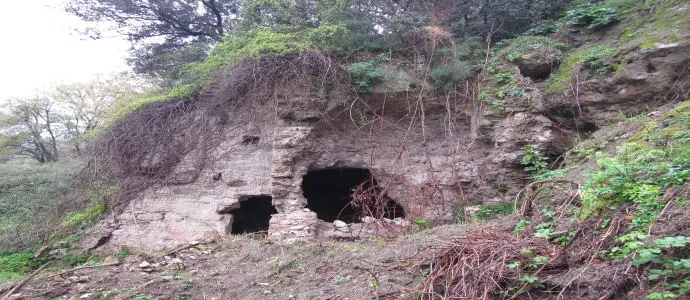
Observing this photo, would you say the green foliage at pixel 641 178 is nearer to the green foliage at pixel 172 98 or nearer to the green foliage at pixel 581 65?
the green foliage at pixel 581 65

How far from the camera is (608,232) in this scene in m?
3.15

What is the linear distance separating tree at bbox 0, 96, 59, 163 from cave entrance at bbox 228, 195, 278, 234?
15201mm

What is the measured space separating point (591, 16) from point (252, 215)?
976 cm

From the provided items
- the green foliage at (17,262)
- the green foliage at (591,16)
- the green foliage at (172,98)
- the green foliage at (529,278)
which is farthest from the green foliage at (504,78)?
the green foliage at (17,262)

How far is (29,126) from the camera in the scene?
1853 cm

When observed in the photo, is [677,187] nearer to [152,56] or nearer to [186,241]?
[186,241]

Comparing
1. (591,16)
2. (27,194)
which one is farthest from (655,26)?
(27,194)

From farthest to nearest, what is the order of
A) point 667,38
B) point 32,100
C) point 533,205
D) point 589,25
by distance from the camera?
1. point 32,100
2. point 589,25
3. point 667,38
4. point 533,205

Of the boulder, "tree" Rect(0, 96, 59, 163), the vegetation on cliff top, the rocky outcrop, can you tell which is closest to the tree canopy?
the vegetation on cliff top

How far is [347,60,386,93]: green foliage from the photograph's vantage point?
8.83 metres

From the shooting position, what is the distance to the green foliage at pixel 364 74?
348 inches

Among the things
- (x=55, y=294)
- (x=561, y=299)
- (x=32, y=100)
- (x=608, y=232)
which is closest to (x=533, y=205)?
(x=608, y=232)

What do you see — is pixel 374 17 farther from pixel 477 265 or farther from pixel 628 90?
pixel 477 265

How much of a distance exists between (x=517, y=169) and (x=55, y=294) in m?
8.24
